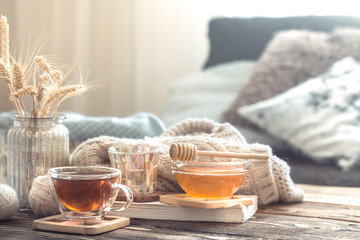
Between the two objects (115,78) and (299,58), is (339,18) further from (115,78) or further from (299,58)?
(115,78)

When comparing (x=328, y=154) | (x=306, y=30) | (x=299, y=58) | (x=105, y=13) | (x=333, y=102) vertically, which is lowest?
(x=328, y=154)

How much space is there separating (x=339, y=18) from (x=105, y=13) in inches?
63.4

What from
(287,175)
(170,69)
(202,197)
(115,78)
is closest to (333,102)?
(287,175)

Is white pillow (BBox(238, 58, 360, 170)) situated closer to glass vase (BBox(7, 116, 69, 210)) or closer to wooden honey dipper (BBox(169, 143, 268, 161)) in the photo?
→ wooden honey dipper (BBox(169, 143, 268, 161))

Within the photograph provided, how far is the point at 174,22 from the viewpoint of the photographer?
10.1ft

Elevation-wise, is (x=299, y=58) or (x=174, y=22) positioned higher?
(x=174, y=22)

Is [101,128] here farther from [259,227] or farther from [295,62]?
[295,62]

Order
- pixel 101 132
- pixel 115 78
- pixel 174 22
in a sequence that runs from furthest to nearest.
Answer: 1. pixel 115 78
2. pixel 174 22
3. pixel 101 132

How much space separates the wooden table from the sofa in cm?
27

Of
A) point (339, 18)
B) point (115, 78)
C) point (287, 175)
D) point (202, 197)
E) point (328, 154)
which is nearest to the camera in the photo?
point (202, 197)

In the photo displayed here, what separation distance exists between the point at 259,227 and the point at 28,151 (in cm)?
41

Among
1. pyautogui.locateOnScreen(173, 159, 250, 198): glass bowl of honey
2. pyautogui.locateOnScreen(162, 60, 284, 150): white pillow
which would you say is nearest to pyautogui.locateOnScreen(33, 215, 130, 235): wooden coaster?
pyautogui.locateOnScreen(173, 159, 250, 198): glass bowl of honey

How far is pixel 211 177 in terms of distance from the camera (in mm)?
789

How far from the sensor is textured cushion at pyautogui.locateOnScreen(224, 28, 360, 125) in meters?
1.92
